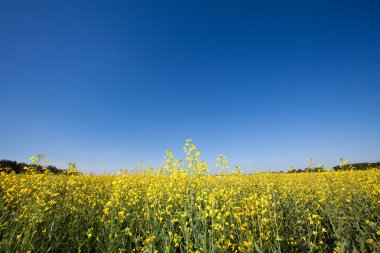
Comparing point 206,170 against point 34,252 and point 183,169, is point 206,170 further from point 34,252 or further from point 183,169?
point 34,252

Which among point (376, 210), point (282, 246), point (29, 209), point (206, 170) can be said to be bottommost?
point (282, 246)

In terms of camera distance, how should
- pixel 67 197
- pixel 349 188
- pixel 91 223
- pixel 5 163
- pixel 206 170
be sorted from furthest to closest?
pixel 5 163 → pixel 349 188 → pixel 67 197 → pixel 206 170 → pixel 91 223

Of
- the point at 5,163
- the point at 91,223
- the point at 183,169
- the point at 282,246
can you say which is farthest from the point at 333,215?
the point at 5,163

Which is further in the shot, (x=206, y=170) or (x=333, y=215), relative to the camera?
(x=206, y=170)

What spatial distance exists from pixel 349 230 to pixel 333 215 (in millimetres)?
612

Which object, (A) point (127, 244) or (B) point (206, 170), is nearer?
(A) point (127, 244)

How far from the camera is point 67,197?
5.32 metres

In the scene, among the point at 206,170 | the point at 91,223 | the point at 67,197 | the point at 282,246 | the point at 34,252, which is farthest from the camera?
the point at 67,197

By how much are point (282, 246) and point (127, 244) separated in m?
2.92

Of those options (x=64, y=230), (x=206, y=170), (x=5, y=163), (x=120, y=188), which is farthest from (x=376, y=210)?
(x=5, y=163)

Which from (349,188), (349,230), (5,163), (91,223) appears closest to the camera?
(349,230)

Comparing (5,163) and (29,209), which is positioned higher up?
(5,163)

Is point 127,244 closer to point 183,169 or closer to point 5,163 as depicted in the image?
point 183,169

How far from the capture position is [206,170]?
4738 mm
